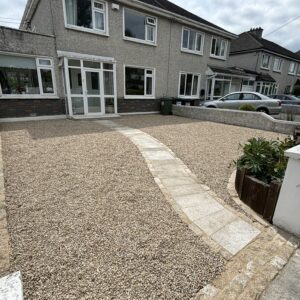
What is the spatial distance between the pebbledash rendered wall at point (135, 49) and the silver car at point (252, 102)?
3.69m

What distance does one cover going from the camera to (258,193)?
9.65 ft

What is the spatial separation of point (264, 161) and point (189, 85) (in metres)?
13.1

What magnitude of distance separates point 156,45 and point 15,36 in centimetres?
757

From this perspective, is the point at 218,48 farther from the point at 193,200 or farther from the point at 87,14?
the point at 193,200

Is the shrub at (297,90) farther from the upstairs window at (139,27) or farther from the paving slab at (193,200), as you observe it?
the paving slab at (193,200)

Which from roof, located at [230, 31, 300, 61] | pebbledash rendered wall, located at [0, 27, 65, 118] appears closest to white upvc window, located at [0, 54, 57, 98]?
pebbledash rendered wall, located at [0, 27, 65, 118]

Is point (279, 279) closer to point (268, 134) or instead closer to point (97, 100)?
point (268, 134)

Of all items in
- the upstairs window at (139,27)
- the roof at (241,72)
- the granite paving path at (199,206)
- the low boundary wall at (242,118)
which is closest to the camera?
the granite paving path at (199,206)

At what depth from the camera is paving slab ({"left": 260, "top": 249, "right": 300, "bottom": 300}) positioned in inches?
67.4

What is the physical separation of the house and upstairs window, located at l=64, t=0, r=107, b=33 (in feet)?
48.7

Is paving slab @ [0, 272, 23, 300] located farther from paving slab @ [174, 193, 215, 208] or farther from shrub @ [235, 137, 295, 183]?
shrub @ [235, 137, 295, 183]

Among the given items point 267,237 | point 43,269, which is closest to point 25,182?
point 43,269

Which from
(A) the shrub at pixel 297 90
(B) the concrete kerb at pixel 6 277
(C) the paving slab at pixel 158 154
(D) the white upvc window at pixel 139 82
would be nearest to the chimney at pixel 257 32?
(A) the shrub at pixel 297 90

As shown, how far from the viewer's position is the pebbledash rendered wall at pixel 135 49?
9367 millimetres
